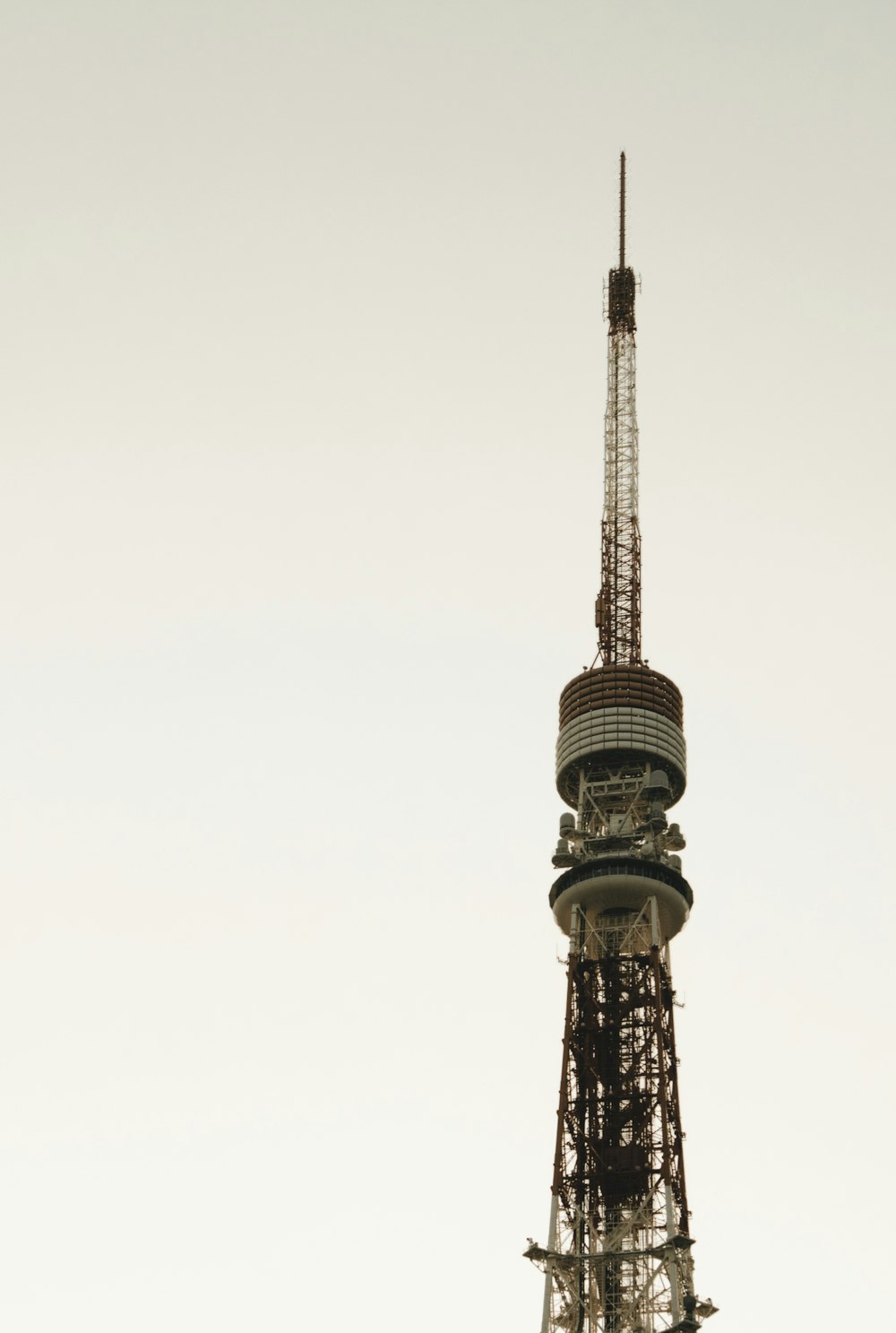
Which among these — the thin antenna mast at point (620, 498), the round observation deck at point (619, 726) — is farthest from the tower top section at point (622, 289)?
the round observation deck at point (619, 726)

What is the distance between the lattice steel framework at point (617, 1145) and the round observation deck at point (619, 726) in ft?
45.5

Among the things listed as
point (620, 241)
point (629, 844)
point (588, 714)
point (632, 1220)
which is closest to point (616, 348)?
point (620, 241)

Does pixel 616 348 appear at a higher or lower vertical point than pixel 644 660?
higher

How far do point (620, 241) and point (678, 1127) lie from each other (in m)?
89.7

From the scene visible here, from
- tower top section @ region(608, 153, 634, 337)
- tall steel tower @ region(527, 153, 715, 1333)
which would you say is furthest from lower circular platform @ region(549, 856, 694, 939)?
tower top section @ region(608, 153, 634, 337)

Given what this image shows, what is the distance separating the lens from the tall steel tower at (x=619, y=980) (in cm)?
12288

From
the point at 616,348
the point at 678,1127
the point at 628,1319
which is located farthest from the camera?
the point at 616,348

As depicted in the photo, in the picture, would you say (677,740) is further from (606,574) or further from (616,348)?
(616,348)

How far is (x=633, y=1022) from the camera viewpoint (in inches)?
5300

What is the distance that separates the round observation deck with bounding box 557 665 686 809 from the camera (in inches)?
5743

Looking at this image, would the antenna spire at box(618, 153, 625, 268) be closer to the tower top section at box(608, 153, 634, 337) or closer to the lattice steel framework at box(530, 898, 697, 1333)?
the tower top section at box(608, 153, 634, 337)

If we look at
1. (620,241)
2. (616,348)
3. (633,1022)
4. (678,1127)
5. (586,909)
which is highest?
(620,241)

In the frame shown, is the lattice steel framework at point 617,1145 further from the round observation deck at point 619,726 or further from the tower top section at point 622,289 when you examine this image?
the tower top section at point 622,289

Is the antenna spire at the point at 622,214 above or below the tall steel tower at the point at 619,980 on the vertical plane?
A: above
